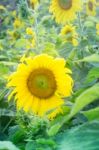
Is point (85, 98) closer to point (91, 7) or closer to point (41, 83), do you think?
point (41, 83)

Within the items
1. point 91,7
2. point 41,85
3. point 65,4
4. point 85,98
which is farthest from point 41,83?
point 91,7

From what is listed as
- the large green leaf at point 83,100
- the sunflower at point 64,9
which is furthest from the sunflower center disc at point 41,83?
the sunflower at point 64,9

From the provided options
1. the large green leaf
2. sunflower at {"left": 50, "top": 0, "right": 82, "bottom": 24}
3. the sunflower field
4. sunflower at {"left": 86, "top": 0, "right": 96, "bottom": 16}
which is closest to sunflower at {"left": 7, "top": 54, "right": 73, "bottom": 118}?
the sunflower field

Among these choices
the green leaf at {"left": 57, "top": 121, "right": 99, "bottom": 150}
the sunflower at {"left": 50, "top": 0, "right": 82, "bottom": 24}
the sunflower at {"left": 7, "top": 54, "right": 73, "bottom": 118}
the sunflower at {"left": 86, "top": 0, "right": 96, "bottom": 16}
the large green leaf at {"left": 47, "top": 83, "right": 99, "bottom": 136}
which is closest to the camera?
the green leaf at {"left": 57, "top": 121, "right": 99, "bottom": 150}

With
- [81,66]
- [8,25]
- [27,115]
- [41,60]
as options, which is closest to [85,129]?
[27,115]

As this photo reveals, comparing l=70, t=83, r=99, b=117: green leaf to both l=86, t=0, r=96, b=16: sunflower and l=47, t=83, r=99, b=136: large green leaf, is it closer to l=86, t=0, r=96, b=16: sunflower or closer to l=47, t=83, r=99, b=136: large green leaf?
l=47, t=83, r=99, b=136: large green leaf
